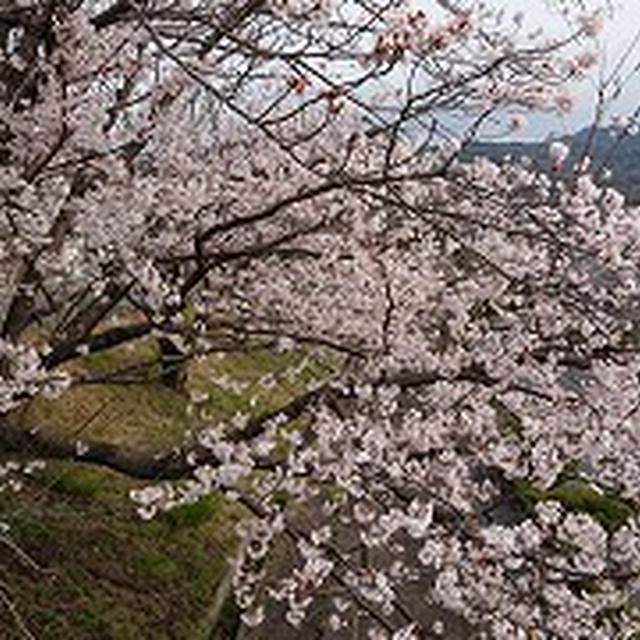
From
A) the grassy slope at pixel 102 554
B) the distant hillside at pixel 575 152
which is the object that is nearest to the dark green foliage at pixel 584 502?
the grassy slope at pixel 102 554

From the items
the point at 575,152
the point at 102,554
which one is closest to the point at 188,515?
the point at 102,554

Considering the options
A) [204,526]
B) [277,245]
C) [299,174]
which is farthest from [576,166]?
[204,526]

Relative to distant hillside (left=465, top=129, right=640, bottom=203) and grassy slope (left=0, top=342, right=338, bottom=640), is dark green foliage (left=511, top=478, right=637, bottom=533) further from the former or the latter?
distant hillside (left=465, top=129, right=640, bottom=203)

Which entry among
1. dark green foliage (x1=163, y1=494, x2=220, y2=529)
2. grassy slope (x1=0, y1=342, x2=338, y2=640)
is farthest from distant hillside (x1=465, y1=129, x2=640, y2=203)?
dark green foliage (x1=163, y1=494, x2=220, y2=529)

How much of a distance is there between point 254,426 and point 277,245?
1376mm

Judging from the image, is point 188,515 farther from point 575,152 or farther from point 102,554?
point 575,152

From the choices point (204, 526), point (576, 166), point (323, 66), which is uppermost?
point (576, 166)

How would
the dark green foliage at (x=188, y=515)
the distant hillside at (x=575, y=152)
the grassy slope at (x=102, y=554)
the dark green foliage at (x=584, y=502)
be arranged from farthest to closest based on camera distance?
1. the dark green foliage at (x=584, y=502)
2. the dark green foliage at (x=188, y=515)
3. the grassy slope at (x=102, y=554)
4. the distant hillside at (x=575, y=152)

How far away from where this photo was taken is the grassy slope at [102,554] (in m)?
7.32

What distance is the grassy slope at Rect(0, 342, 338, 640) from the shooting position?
7324mm

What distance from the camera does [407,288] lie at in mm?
8789

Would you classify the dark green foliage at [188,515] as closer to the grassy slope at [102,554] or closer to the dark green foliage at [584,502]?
the grassy slope at [102,554]

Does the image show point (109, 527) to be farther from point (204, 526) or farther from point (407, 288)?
point (407, 288)

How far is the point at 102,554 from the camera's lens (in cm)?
828
